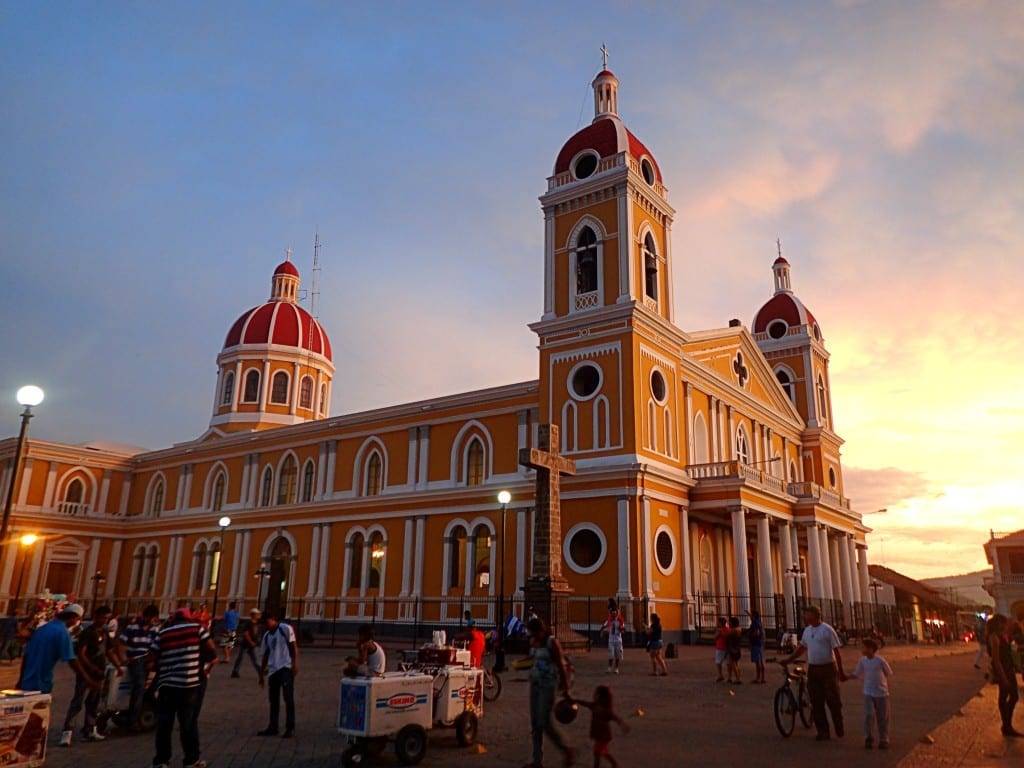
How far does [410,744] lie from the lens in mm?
8094

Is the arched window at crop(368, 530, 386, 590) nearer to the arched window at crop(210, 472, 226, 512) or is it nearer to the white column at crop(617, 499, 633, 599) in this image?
the arched window at crop(210, 472, 226, 512)

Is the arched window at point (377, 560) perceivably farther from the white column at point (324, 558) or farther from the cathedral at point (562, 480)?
the white column at point (324, 558)

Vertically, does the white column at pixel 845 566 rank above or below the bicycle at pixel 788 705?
above

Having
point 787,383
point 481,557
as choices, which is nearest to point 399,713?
point 481,557

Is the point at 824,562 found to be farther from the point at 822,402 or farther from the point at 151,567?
the point at 151,567

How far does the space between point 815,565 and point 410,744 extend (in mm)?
26384

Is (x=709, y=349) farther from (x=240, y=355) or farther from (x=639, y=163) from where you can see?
(x=240, y=355)

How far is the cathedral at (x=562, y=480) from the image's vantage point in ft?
87.6

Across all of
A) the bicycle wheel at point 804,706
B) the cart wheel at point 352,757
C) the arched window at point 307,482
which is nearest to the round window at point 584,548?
the bicycle wheel at point 804,706

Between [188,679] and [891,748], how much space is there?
7.57 m

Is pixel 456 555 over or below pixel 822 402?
below

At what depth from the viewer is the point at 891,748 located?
871cm

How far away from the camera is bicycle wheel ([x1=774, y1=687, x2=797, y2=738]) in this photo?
9383 millimetres

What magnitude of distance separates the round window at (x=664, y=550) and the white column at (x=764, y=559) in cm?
330
